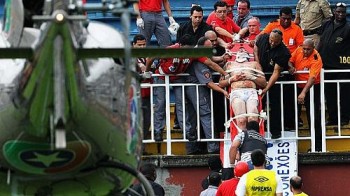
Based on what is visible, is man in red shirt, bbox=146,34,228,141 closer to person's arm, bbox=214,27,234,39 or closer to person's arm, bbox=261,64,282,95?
person's arm, bbox=214,27,234,39

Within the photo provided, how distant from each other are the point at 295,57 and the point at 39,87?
1134cm

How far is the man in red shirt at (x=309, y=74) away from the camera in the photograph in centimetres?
2078

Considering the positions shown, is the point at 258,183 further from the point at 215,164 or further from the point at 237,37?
the point at 237,37

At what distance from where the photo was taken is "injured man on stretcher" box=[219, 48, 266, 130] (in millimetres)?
20188

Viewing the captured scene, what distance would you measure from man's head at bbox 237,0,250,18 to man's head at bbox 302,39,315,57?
1.55m

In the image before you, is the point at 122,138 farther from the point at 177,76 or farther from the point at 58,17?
the point at 177,76

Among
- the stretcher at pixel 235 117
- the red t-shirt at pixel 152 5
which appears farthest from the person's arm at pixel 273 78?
the red t-shirt at pixel 152 5

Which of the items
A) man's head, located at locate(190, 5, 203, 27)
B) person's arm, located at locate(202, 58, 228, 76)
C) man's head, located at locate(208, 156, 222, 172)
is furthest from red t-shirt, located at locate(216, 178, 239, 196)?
man's head, located at locate(190, 5, 203, 27)

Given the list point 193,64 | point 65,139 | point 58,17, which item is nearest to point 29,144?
point 65,139

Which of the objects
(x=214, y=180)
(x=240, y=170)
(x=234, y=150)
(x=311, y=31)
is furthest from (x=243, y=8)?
(x=240, y=170)

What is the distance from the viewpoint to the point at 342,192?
21172 mm

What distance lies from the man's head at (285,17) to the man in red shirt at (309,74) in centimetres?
57

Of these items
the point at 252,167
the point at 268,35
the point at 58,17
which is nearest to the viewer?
the point at 58,17

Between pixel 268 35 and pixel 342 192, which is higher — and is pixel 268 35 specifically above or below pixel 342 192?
above
